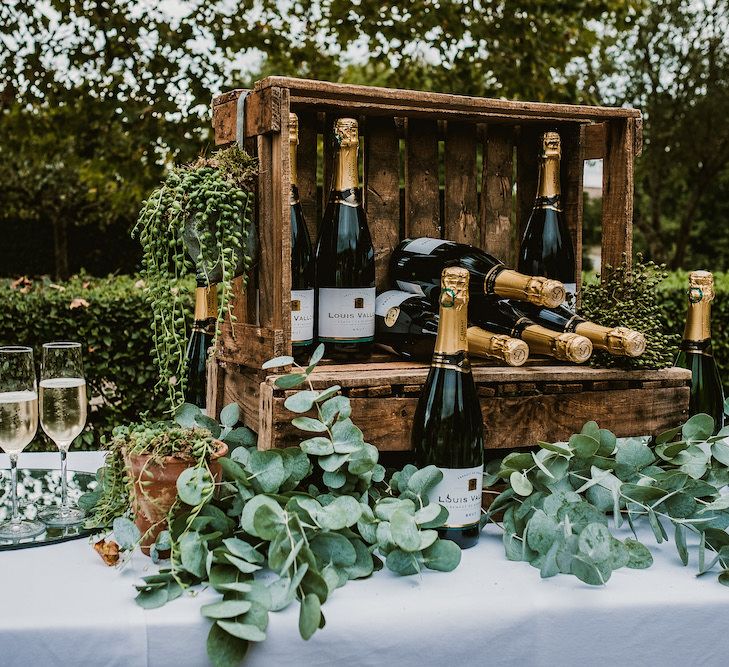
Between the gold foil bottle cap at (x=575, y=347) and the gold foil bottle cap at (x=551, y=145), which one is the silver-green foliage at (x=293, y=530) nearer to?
the gold foil bottle cap at (x=575, y=347)

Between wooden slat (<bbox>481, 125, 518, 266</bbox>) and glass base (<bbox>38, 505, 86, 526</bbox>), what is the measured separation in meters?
0.92

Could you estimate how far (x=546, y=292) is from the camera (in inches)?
47.2

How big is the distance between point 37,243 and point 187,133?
7.72 meters

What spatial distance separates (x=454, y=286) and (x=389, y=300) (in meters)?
0.39

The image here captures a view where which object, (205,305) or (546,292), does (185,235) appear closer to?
(205,305)

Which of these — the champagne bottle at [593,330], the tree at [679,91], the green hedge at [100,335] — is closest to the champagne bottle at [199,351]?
the champagne bottle at [593,330]

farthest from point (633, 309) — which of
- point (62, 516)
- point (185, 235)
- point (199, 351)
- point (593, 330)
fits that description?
point (62, 516)

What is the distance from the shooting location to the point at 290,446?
1170mm

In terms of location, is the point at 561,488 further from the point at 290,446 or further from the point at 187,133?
the point at 187,133

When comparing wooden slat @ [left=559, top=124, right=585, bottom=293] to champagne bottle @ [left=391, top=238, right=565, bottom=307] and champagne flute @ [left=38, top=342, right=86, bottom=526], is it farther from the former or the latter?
champagne flute @ [left=38, top=342, right=86, bottom=526]

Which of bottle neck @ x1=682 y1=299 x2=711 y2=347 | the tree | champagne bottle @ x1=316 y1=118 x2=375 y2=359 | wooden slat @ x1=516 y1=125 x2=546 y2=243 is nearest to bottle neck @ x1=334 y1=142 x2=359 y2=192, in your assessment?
champagne bottle @ x1=316 y1=118 x2=375 y2=359

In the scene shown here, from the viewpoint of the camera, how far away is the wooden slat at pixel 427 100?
123 cm

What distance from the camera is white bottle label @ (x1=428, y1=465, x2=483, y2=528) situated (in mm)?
1079

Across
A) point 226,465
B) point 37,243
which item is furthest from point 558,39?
point 37,243
